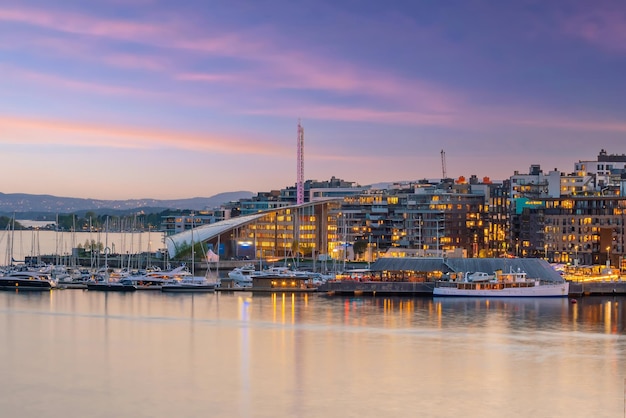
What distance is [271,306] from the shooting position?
1687 inches

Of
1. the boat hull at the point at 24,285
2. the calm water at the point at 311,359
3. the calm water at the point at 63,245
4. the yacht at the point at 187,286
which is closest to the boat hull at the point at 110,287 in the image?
the yacht at the point at 187,286

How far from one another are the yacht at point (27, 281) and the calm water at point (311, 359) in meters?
7.61

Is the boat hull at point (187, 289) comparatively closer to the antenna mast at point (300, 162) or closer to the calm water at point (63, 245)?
the calm water at point (63, 245)

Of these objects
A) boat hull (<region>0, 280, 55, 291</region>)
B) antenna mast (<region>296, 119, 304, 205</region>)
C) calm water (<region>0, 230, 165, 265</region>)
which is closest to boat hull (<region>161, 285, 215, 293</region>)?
boat hull (<region>0, 280, 55, 291</region>)

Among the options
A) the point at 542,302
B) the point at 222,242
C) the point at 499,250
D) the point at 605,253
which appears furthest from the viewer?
the point at 499,250

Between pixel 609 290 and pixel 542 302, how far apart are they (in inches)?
212

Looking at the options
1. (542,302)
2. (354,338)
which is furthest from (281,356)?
(542,302)

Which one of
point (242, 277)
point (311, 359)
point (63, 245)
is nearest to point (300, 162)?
point (63, 245)

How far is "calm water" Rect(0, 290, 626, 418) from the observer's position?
23.4 m

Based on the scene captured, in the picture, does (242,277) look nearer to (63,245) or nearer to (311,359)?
(311,359)

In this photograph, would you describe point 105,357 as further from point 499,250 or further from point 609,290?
point 499,250

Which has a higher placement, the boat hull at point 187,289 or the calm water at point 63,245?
the calm water at point 63,245

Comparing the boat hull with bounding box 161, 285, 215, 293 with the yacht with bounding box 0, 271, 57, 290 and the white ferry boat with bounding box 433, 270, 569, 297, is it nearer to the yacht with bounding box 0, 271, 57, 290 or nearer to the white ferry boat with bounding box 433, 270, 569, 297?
the yacht with bounding box 0, 271, 57, 290

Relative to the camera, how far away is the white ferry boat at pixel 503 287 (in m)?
47.6
